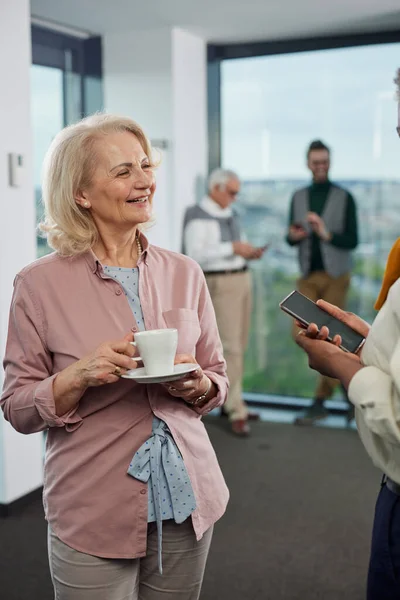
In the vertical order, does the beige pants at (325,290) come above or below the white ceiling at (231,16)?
below

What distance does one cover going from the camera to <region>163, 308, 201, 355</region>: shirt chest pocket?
1.70 meters

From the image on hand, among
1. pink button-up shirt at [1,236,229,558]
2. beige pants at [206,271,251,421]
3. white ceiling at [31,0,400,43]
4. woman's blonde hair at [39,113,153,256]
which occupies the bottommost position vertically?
beige pants at [206,271,251,421]

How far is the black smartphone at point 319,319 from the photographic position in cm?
155

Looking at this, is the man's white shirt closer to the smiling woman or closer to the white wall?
the white wall

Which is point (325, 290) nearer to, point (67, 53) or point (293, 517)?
point (293, 517)

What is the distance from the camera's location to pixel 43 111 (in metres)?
5.10

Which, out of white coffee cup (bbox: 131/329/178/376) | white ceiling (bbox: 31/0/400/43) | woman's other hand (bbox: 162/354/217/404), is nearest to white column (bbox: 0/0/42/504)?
white ceiling (bbox: 31/0/400/43)

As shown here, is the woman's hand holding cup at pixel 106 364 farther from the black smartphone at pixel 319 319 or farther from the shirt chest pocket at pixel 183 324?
the black smartphone at pixel 319 319

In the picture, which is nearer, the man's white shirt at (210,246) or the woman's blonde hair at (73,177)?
the woman's blonde hair at (73,177)

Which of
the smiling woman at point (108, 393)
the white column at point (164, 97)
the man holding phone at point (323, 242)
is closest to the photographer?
the smiling woman at point (108, 393)

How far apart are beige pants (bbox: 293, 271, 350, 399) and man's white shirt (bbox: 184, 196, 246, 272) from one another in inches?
21.2

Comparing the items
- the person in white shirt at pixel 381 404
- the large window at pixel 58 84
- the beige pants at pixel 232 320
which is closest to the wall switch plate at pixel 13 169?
the large window at pixel 58 84

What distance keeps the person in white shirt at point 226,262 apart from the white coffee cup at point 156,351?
3.39 meters

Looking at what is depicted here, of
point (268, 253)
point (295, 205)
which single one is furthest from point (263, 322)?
point (295, 205)
